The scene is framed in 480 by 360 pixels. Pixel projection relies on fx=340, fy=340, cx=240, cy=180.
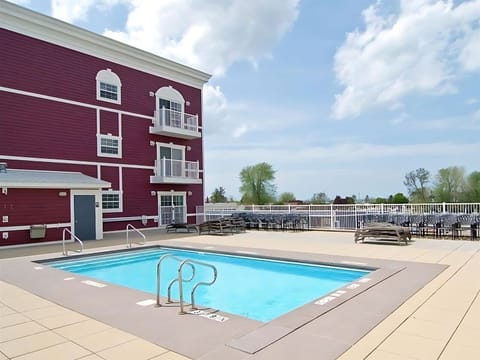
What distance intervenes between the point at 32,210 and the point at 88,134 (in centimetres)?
480

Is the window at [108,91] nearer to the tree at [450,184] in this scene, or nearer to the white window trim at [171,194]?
the white window trim at [171,194]

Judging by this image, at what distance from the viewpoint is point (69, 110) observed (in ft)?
51.0

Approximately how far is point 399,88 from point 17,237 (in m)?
18.7

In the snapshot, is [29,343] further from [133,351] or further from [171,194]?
[171,194]

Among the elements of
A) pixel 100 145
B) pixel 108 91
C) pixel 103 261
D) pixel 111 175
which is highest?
pixel 108 91

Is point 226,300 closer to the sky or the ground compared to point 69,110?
closer to the ground

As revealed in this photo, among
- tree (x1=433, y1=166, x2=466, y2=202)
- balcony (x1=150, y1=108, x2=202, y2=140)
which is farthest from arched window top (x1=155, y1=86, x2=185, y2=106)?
tree (x1=433, y1=166, x2=466, y2=202)

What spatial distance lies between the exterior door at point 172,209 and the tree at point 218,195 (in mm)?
23791

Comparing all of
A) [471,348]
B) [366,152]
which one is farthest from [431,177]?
[471,348]

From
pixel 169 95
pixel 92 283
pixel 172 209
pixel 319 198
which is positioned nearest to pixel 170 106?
pixel 169 95

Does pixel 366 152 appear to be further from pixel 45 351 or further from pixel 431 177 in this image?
pixel 45 351

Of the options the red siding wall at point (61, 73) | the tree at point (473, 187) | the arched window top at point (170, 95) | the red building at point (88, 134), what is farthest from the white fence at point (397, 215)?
the tree at point (473, 187)

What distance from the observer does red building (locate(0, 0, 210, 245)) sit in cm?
1339

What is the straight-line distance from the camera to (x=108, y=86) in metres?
17.2
